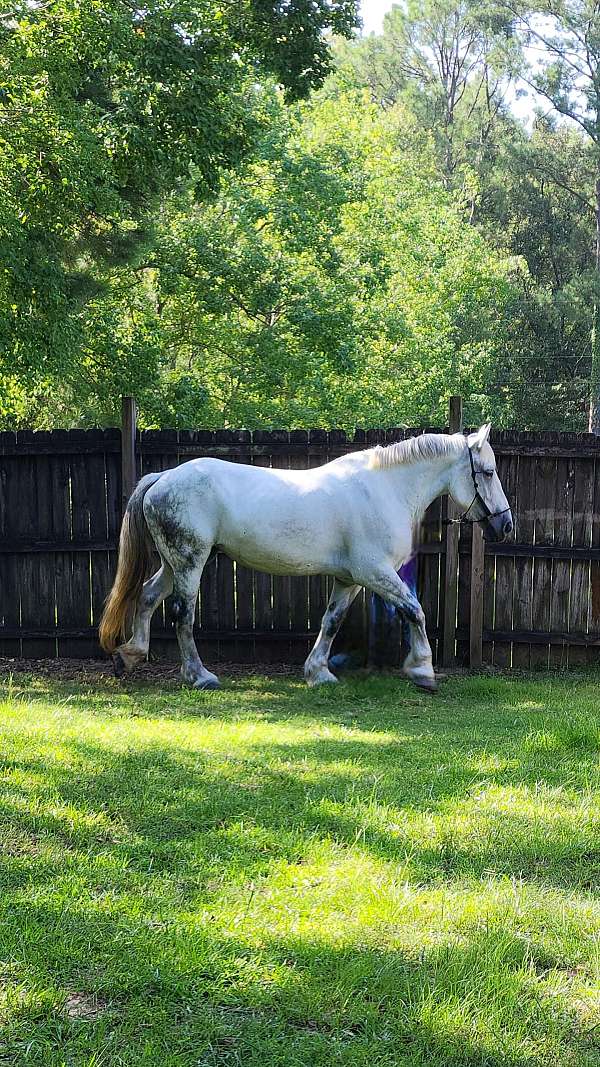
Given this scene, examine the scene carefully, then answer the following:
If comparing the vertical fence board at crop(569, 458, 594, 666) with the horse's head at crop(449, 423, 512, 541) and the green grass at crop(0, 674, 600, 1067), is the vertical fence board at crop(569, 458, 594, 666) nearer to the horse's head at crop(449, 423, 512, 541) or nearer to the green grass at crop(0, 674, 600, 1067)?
the horse's head at crop(449, 423, 512, 541)

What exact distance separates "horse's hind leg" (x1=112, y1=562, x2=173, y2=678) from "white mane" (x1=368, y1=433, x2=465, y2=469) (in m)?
2.00

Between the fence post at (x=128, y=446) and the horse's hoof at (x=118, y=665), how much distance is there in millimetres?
1700

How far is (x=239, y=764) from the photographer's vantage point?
5.10 m

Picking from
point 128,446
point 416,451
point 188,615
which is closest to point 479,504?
point 416,451

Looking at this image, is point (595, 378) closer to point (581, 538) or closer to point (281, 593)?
point (581, 538)

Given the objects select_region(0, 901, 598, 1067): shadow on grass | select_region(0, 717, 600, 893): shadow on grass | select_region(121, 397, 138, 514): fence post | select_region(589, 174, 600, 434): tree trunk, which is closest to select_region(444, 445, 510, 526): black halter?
select_region(121, 397, 138, 514): fence post

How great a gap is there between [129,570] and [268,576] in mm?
1705

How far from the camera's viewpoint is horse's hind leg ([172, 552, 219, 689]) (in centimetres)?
797

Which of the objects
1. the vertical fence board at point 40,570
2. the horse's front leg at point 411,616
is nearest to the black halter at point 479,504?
the horse's front leg at point 411,616

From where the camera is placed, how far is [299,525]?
7961 mm

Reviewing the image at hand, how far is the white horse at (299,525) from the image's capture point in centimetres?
791

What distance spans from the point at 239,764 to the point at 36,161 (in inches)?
198

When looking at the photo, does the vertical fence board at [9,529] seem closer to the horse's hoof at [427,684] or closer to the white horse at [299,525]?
the white horse at [299,525]

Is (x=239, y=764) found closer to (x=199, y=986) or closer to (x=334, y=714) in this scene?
(x=334, y=714)
